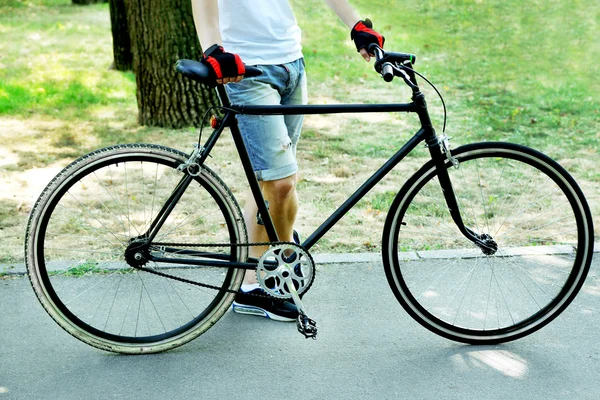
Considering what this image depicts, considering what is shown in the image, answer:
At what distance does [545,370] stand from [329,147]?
3.83 m

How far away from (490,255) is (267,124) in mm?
1216

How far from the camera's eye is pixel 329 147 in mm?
7105

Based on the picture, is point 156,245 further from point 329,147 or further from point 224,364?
point 329,147

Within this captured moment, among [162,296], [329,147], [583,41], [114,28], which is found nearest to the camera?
[162,296]

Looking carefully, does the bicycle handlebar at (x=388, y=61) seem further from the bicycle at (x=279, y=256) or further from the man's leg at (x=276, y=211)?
the man's leg at (x=276, y=211)

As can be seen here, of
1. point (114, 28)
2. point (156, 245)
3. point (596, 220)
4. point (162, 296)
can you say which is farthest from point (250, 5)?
point (114, 28)

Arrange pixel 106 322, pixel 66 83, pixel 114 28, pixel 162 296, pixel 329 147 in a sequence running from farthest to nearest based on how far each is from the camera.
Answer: pixel 114 28 < pixel 66 83 < pixel 329 147 < pixel 162 296 < pixel 106 322

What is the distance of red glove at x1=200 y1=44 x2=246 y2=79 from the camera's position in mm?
3250

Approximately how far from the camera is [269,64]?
371 cm

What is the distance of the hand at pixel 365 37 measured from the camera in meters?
3.63

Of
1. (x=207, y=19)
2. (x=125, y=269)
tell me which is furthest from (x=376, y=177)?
(x=125, y=269)

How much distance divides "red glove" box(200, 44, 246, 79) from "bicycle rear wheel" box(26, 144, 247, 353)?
17.6 inches

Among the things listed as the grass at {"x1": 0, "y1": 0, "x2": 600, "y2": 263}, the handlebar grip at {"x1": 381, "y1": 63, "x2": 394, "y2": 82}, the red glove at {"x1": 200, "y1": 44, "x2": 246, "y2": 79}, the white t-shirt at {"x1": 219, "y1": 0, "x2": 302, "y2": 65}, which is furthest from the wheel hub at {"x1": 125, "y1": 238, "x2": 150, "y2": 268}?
the grass at {"x1": 0, "y1": 0, "x2": 600, "y2": 263}

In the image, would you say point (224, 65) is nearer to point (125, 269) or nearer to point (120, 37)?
point (125, 269)
